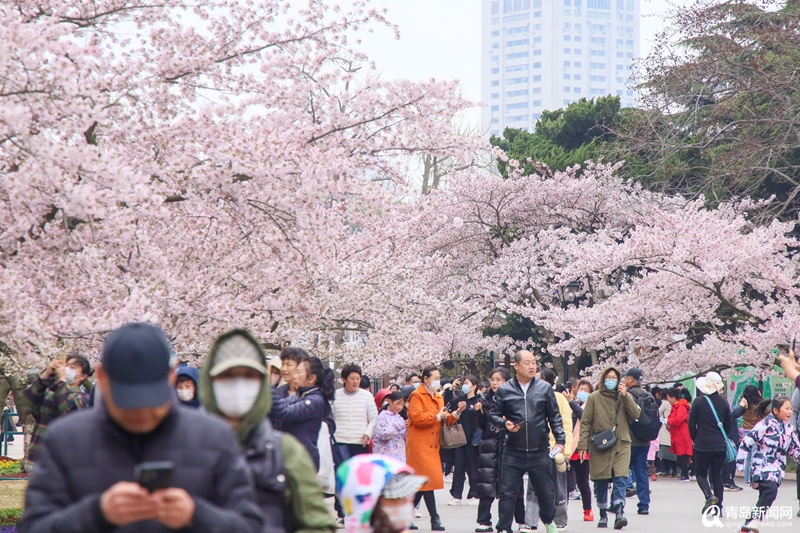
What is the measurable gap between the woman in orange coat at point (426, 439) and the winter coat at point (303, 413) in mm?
3473

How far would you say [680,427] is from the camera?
17.3 metres

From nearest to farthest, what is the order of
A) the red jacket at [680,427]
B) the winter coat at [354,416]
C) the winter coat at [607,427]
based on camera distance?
the winter coat at [354,416] < the winter coat at [607,427] < the red jacket at [680,427]

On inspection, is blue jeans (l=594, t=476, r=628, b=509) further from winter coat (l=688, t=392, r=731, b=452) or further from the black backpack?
winter coat (l=688, t=392, r=731, b=452)

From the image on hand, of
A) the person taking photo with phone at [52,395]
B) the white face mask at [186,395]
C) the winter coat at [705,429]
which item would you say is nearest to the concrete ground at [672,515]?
the winter coat at [705,429]

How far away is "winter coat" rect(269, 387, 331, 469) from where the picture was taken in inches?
281

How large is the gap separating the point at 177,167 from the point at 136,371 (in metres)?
8.05

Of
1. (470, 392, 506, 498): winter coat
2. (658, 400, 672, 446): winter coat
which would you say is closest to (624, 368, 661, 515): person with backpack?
(470, 392, 506, 498): winter coat

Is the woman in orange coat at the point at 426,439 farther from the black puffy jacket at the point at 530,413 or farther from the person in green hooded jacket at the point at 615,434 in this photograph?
the person in green hooded jacket at the point at 615,434

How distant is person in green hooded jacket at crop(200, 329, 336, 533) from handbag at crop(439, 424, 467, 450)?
9475mm

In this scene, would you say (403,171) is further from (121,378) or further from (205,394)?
(121,378)

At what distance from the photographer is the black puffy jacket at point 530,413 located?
931 cm

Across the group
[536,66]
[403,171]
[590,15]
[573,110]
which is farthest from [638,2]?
[403,171]

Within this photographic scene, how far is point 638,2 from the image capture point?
18975cm

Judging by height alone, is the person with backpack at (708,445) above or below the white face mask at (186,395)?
below
